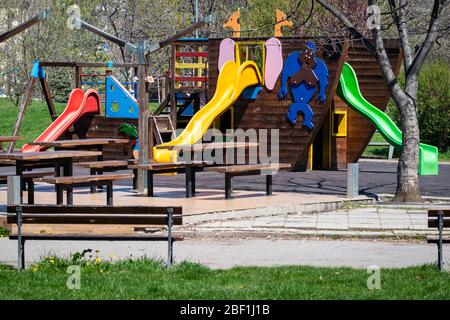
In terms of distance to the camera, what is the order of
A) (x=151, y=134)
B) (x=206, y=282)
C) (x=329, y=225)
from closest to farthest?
1. (x=206, y=282)
2. (x=329, y=225)
3. (x=151, y=134)

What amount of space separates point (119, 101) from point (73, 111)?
4.05 feet

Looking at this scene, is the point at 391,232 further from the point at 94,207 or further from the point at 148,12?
the point at 148,12


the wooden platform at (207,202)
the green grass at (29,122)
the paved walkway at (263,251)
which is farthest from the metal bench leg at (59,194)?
the green grass at (29,122)

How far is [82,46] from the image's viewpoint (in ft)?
147

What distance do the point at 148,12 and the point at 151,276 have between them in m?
31.5

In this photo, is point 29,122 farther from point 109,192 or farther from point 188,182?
point 109,192

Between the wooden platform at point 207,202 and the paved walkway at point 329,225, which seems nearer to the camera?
the paved walkway at point 329,225

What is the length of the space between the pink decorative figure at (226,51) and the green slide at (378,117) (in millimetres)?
2595

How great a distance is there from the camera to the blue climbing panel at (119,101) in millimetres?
26359

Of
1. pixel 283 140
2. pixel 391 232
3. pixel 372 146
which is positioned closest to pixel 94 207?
pixel 391 232

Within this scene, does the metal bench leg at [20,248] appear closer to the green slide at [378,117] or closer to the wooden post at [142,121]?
the wooden post at [142,121]

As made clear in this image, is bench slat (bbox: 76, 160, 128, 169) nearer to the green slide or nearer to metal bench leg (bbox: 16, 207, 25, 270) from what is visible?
metal bench leg (bbox: 16, 207, 25, 270)

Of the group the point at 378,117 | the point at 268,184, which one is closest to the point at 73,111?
the point at 378,117

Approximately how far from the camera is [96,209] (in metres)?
11.3
